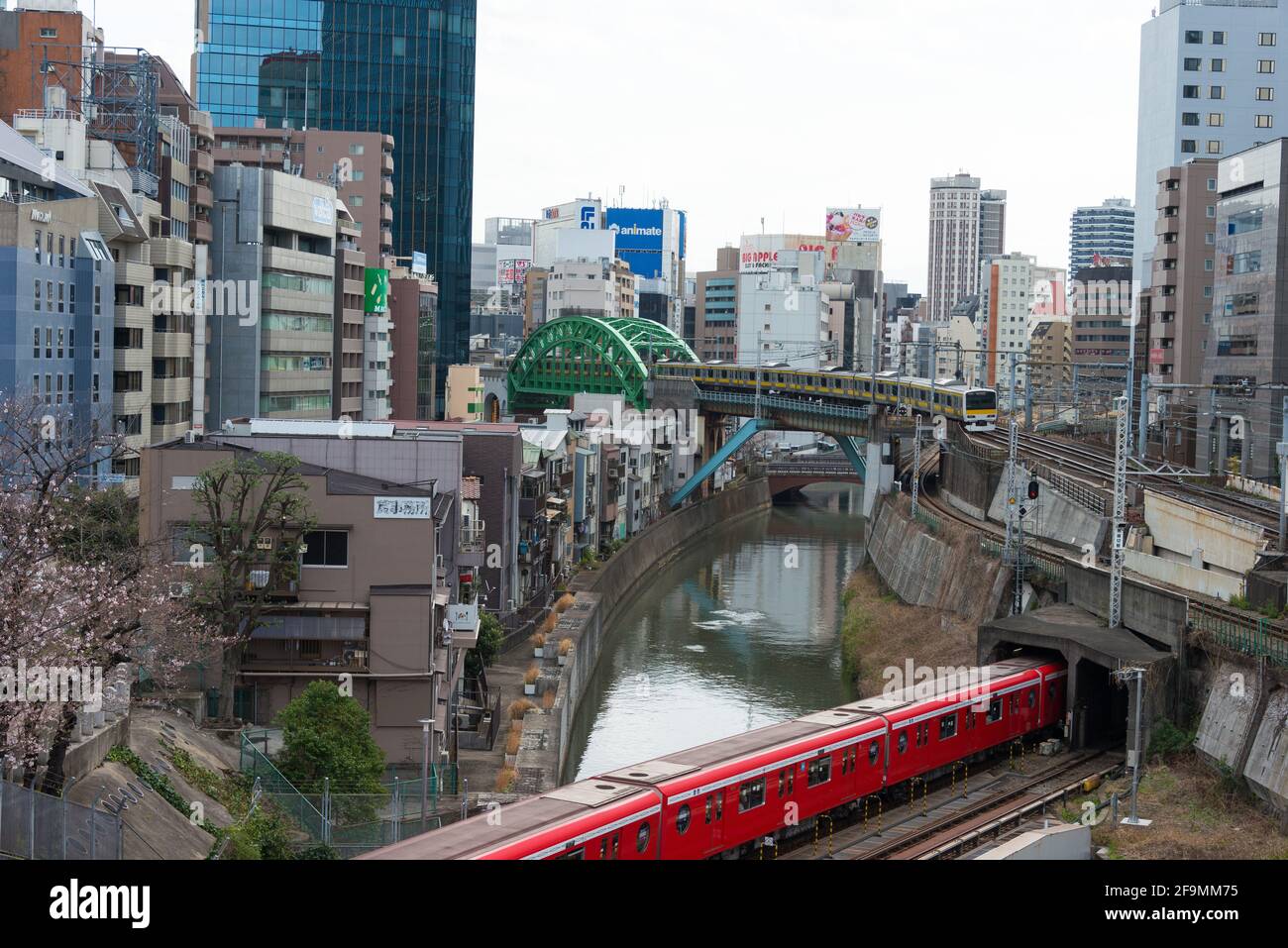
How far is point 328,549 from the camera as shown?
21.6 metres

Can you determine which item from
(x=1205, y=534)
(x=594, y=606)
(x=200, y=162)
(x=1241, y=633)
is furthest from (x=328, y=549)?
(x=200, y=162)

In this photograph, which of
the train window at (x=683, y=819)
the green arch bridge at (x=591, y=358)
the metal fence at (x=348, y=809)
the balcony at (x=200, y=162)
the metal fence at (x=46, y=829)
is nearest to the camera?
the metal fence at (x=46, y=829)

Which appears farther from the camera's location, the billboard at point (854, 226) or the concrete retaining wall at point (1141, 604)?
the billboard at point (854, 226)

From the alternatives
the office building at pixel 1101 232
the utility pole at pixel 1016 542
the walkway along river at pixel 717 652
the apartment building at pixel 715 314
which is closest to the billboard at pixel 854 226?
the apartment building at pixel 715 314

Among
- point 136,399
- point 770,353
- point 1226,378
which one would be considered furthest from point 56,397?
point 770,353

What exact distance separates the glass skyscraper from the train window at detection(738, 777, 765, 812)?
54.3 metres

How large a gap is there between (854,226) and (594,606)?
99.9 meters

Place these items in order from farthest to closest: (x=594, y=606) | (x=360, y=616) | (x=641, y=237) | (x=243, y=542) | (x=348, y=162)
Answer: (x=641, y=237)
(x=348, y=162)
(x=594, y=606)
(x=360, y=616)
(x=243, y=542)

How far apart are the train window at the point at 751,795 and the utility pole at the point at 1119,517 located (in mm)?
Answer: 8443

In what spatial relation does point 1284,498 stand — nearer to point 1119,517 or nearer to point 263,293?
point 1119,517

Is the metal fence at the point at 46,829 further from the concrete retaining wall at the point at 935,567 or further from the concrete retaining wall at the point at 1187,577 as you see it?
the concrete retaining wall at the point at 935,567

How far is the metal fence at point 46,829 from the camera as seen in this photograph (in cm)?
1141

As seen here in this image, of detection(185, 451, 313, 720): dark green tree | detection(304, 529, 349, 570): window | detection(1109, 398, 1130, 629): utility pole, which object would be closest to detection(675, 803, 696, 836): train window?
detection(185, 451, 313, 720): dark green tree
